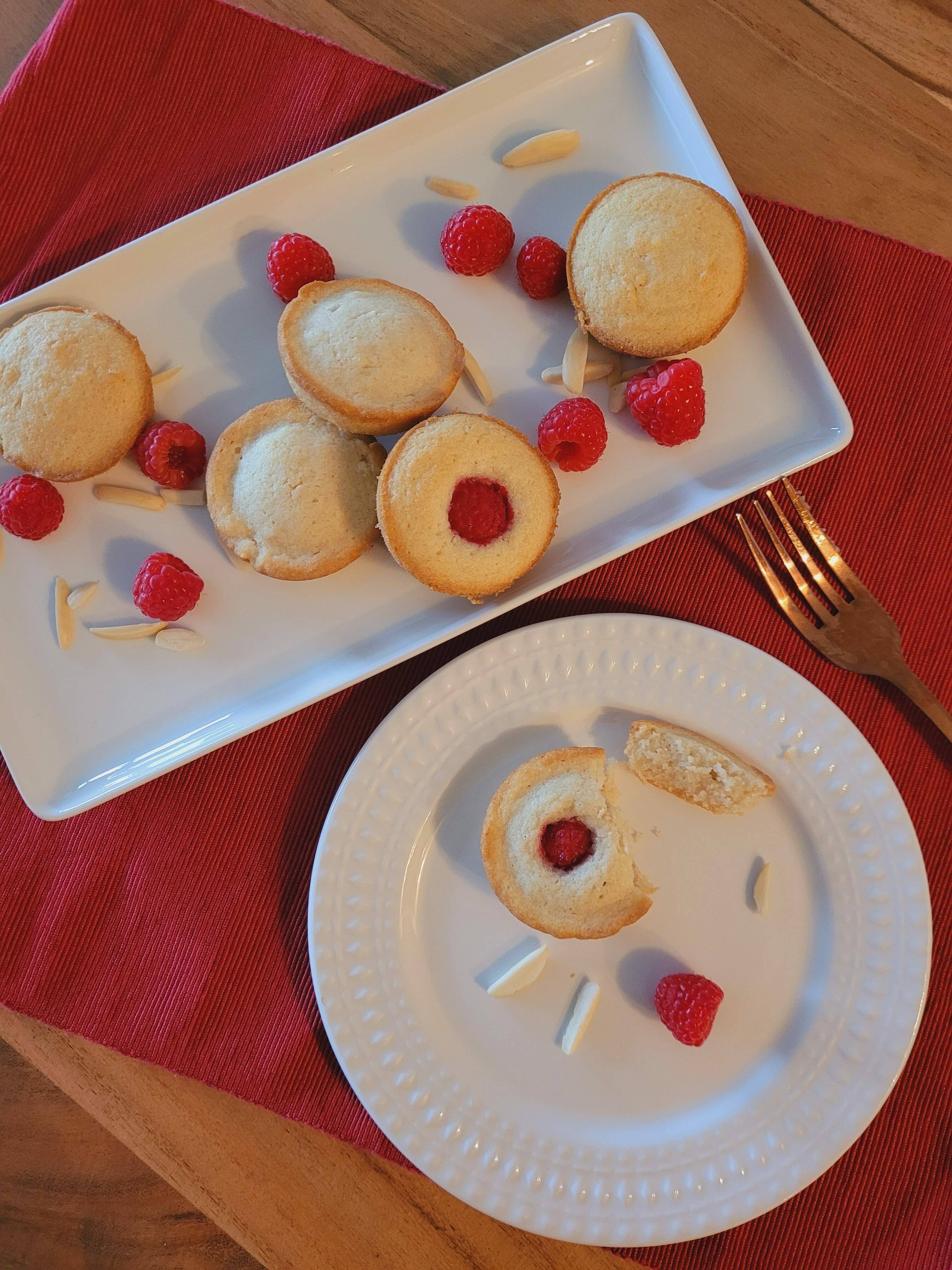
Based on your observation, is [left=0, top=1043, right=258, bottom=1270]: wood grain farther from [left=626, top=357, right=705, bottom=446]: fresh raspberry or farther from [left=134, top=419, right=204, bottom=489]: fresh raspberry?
[left=626, top=357, right=705, bottom=446]: fresh raspberry

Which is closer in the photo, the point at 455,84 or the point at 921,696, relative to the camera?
the point at 921,696

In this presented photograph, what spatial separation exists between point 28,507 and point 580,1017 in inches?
52.1

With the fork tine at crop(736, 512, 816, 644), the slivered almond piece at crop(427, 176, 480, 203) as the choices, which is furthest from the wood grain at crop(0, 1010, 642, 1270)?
the slivered almond piece at crop(427, 176, 480, 203)

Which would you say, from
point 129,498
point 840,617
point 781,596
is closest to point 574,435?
point 781,596

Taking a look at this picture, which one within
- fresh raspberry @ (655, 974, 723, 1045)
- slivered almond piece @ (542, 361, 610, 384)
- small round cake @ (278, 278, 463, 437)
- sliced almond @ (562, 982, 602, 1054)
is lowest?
sliced almond @ (562, 982, 602, 1054)

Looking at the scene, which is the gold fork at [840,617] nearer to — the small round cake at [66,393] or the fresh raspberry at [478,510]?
the fresh raspberry at [478,510]

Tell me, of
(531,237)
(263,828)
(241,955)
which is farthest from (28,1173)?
(531,237)

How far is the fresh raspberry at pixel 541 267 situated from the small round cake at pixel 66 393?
0.71 m

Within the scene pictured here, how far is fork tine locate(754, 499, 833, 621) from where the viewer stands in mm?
1506

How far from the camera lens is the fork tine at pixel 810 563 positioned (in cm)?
151

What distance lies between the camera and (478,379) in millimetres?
1478

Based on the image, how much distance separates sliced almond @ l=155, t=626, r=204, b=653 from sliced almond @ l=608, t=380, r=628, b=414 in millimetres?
855

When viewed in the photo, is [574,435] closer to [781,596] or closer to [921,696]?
[781,596]

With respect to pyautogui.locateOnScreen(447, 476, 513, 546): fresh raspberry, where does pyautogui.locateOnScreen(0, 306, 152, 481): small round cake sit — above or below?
above
